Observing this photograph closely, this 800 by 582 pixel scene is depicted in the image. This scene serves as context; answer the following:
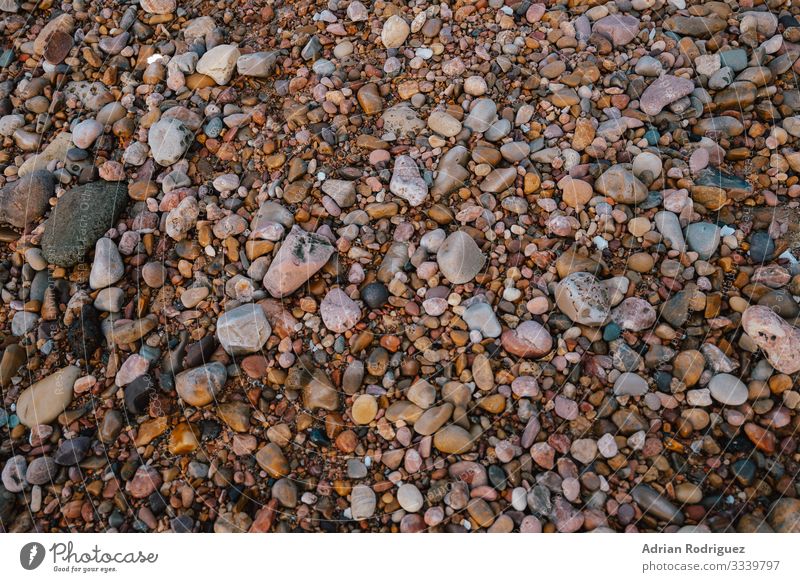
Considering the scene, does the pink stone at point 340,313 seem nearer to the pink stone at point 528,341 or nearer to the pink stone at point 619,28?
the pink stone at point 528,341

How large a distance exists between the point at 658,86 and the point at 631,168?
2.02 ft

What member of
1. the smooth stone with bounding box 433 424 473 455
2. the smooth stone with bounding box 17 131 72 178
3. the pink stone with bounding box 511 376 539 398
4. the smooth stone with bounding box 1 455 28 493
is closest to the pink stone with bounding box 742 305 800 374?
the pink stone with bounding box 511 376 539 398

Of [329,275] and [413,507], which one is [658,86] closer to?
[329,275]

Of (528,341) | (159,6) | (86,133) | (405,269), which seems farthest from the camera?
(159,6)

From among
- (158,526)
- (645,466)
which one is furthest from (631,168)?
(158,526)

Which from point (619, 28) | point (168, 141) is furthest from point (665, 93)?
point (168, 141)

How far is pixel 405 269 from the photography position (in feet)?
10.5

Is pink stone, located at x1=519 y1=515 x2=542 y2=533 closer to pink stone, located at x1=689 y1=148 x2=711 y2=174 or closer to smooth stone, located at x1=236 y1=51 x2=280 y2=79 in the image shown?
pink stone, located at x1=689 y1=148 x2=711 y2=174

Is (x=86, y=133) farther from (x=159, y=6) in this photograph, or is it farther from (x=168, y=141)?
(x=159, y=6)
